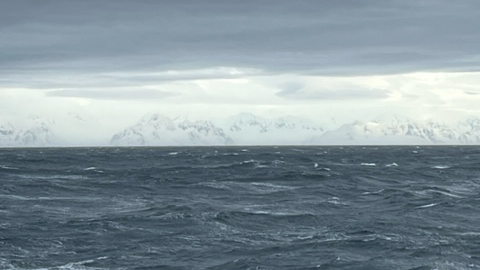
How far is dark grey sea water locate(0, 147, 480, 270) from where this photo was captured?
46.7 metres

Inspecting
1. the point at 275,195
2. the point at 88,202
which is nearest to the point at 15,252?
the point at 88,202

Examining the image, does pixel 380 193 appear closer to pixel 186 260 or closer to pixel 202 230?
pixel 202 230

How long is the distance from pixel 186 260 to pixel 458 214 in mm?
28750

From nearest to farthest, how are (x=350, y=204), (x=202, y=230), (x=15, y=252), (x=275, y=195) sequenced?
(x=15, y=252) < (x=202, y=230) < (x=350, y=204) < (x=275, y=195)

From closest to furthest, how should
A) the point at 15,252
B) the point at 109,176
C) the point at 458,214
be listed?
the point at 15,252, the point at 458,214, the point at 109,176

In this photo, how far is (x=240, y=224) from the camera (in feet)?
200

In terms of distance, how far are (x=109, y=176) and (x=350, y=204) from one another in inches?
1922

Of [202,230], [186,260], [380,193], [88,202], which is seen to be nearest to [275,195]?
[380,193]

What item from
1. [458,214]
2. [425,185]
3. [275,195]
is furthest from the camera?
[425,185]

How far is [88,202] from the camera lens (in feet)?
258

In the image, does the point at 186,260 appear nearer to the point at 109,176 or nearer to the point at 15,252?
the point at 15,252

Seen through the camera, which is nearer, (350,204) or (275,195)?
(350,204)

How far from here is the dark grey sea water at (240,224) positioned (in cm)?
4672

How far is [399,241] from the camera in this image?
5253 cm
